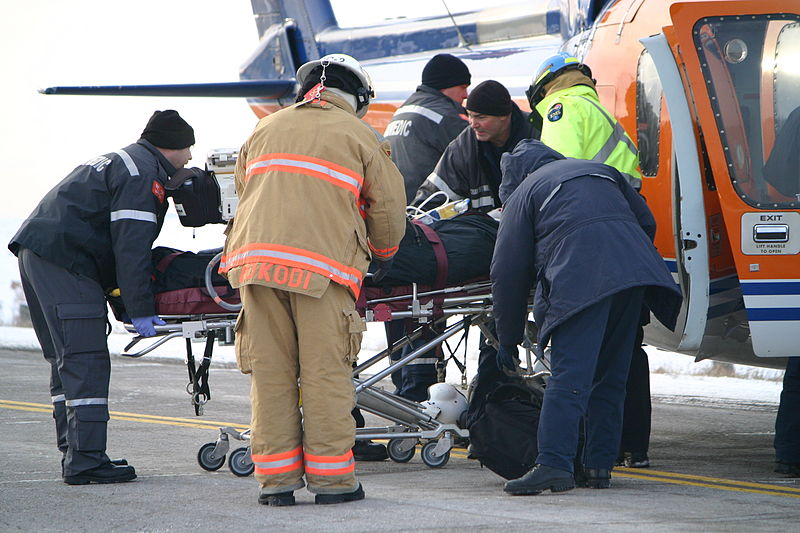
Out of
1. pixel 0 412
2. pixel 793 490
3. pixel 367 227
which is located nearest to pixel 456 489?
pixel 367 227

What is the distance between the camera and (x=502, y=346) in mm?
5348

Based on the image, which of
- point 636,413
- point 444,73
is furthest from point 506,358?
point 444,73

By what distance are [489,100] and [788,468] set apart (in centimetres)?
259

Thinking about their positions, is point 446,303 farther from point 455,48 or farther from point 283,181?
point 455,48

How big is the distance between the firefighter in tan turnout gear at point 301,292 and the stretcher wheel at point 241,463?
35.7 inches

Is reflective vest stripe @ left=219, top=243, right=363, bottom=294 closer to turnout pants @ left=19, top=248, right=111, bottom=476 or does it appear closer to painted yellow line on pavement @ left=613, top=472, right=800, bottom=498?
turnout pants @ left=19, top=248, right=111, bottom=476

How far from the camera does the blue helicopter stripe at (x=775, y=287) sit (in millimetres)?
5445

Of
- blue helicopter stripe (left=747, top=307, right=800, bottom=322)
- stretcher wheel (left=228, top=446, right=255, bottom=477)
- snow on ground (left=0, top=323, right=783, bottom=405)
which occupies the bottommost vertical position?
snow on ground (left=0, top=323, right=783, bottom=405)

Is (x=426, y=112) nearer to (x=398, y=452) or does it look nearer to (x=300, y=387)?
(x=398, y=452)

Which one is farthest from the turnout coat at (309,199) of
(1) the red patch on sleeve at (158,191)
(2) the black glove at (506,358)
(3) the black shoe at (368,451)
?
(3) the black shoe at (368,451)

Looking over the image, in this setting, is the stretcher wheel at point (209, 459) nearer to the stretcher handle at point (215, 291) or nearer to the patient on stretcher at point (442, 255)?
the stretcher handle at point (215, 291)

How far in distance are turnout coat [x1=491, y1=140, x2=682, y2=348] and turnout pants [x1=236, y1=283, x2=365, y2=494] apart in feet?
2.87

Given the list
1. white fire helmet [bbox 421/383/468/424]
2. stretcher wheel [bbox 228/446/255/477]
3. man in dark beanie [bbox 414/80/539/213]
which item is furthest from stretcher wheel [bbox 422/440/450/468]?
man in dark beanie [bbox 414/80/539/213]

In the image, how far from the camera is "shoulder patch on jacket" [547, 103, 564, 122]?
587 centimetres
